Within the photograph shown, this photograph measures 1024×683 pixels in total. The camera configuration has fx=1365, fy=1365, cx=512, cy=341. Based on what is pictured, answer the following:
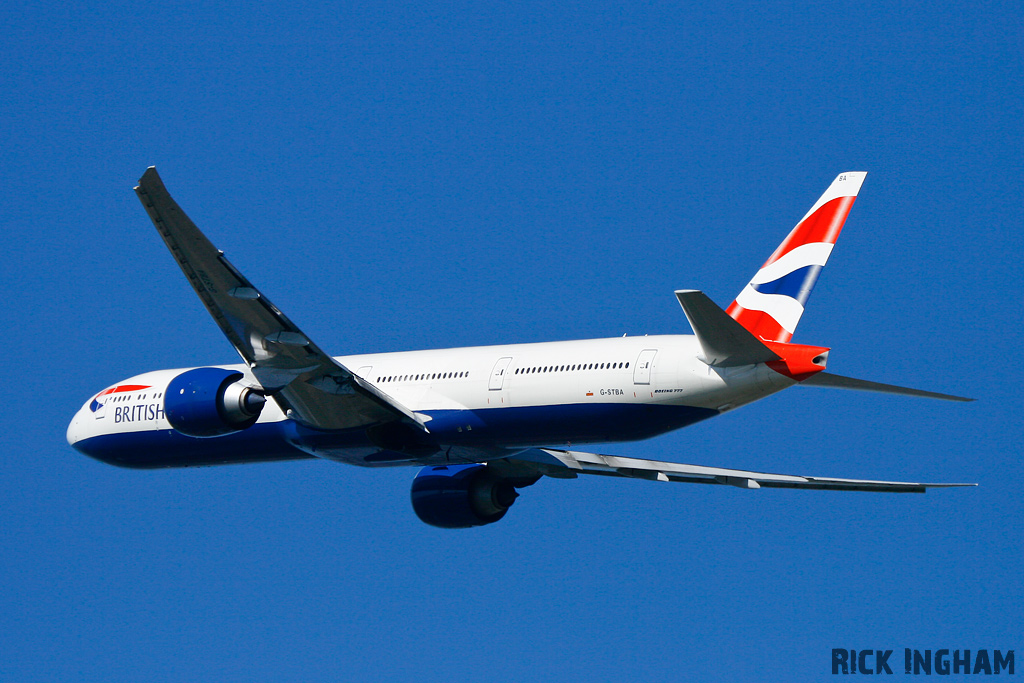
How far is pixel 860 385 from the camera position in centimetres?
2583

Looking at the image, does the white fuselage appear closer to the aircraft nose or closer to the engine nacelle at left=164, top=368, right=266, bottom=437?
the aircraft nose

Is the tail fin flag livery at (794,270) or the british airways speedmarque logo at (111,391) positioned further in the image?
the british airways speedmarque logo at (111,391)

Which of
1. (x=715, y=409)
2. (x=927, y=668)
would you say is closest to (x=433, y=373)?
(x=715, y=409)

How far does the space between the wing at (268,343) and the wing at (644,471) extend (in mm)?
5020

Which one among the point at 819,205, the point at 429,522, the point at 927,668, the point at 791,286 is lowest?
the point at 927,668

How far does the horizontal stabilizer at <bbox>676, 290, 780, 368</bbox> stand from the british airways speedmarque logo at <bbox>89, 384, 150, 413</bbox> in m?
15.5

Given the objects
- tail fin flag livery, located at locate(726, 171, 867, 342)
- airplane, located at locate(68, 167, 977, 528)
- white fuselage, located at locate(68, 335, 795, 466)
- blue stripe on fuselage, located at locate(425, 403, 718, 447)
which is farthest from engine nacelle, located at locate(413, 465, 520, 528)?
tail fin flag livery, located at locate(726, 171, 867, 342)

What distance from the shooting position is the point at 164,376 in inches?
1357

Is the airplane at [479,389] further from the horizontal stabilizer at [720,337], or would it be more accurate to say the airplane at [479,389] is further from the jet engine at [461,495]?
the jet engine at [461,495]

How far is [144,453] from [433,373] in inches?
326

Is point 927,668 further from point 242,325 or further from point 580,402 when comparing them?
point 242,325

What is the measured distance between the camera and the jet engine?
34812 millimetres

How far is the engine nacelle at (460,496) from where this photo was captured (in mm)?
34812

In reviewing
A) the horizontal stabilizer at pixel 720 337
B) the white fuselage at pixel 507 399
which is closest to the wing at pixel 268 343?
the white fuselage at pixel 507 399
